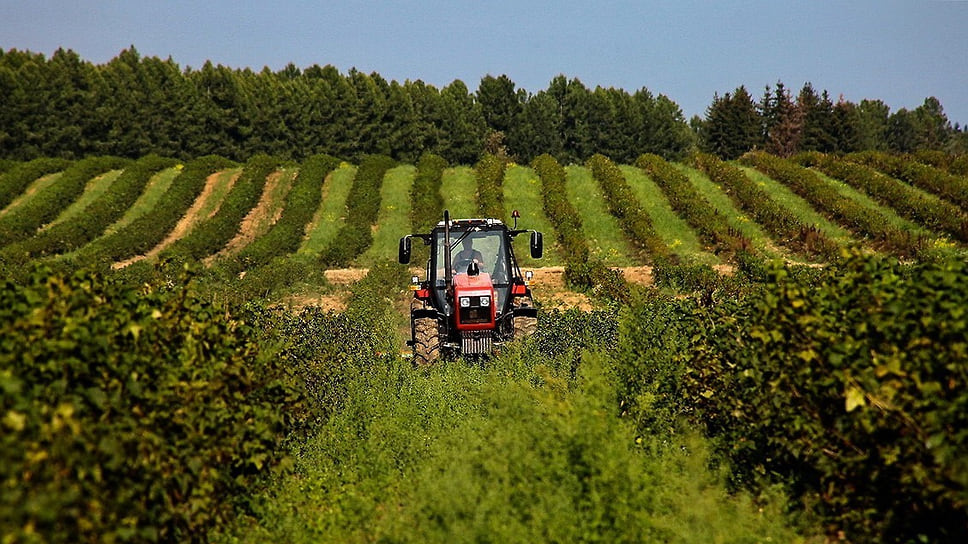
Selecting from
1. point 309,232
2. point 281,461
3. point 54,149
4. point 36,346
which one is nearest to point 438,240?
point 281,461

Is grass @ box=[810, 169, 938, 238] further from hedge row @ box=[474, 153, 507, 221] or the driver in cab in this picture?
the driver in cab

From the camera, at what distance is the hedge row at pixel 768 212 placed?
30.6 m

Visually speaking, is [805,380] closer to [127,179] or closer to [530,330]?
[530,330]

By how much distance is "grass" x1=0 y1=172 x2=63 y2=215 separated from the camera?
3916 centimetres

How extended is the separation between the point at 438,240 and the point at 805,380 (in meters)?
8.42

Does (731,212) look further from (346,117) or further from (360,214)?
(346,117)

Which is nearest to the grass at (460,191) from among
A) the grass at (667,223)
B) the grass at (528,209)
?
the grass at (528,209)

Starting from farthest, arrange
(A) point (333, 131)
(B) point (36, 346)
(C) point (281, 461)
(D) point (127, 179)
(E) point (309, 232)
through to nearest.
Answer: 1. (A) point (333, 131)
2. (D) point (127, 179)
3. (E) point (309, 232)
4. (C) point (281, 461)
5. (B) point (36, 346)

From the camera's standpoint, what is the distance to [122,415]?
20.0ft

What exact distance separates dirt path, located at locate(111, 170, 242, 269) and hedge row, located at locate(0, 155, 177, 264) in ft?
9.15

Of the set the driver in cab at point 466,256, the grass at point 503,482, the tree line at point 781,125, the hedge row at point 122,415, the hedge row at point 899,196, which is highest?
the tree line at point 781,125

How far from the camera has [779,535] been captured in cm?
664

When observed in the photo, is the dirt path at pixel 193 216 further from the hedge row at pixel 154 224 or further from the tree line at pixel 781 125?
the tree line at pixel 781 125

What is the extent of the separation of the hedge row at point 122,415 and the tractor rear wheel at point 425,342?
5.36 meters
